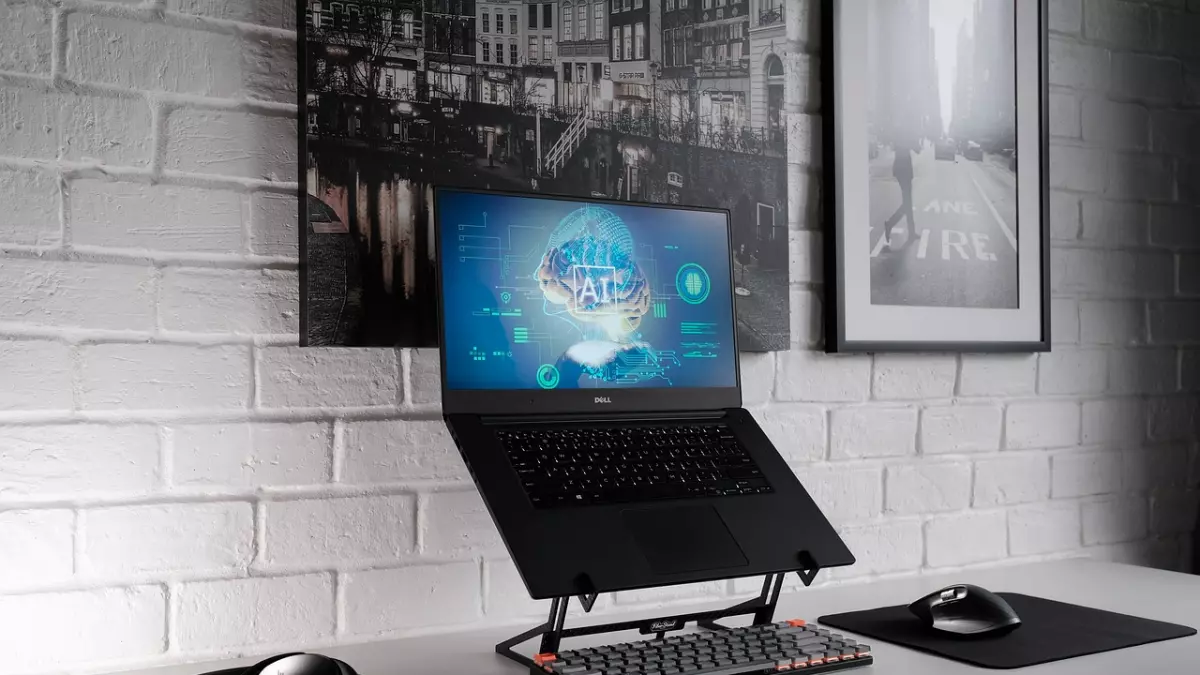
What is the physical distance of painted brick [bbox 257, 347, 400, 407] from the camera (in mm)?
1213

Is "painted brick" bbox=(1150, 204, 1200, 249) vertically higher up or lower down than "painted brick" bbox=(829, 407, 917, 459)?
higher up

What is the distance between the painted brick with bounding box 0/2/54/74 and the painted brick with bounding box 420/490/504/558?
24.9 inches

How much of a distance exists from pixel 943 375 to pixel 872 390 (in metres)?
0.15

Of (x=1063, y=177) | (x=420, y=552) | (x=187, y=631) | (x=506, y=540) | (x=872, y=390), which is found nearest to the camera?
(x=506, y=540)

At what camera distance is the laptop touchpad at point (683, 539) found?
109 cm

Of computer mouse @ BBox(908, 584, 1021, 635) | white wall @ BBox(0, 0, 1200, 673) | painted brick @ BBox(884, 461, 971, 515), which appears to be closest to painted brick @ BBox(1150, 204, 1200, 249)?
painted brick @ BBox(884, 461, 971, 515)

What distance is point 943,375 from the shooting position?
1737 mm

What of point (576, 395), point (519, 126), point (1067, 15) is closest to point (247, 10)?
point (519, 126)

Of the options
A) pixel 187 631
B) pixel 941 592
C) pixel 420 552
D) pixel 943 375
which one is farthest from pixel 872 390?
pixel 187 631

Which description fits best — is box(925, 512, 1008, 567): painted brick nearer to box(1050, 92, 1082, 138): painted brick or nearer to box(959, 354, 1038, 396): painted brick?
box(959, 354, 1038, 396): painted brick

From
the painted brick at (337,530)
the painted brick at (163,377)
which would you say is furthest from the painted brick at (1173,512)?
the painted brick at (163,377)

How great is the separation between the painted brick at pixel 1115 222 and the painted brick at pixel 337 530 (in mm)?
1298

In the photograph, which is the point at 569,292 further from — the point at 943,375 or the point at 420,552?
the point at 943,375

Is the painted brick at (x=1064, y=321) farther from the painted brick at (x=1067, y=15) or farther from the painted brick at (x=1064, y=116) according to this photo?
the painted brick at (x=1067, y=15)
